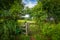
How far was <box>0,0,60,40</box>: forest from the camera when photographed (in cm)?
564

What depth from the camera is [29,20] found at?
7.79 metres

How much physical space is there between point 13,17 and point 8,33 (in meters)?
0.83

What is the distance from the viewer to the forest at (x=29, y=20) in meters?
5.64

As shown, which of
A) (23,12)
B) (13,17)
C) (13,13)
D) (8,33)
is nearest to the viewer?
(8,33)

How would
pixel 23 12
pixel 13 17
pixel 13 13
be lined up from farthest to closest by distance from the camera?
pixel 23 12 → pixel 13 13 → pixel 13 17

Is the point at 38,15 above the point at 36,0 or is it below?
→ below

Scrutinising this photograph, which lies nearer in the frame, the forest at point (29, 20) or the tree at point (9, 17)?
the tree at point (9, 17)

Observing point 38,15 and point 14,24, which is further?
point 38,15

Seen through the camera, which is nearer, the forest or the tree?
the tree

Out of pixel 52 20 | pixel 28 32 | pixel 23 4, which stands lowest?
pixel 28 32

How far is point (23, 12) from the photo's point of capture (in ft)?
24.2

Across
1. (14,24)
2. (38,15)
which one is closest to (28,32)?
(38,15)

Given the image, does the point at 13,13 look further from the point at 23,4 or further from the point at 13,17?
the point at 23,4

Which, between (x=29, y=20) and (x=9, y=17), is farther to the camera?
(x=29, y=20)
